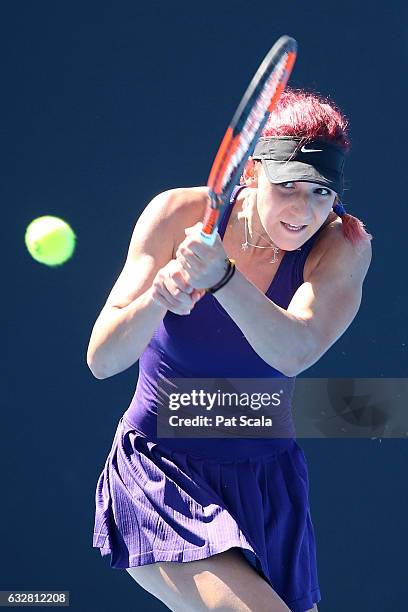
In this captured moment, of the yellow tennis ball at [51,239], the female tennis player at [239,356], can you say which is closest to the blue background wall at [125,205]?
the yellow tennis ball at [51,239]

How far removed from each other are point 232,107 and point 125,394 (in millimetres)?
1015

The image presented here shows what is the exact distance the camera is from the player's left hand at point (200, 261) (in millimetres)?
1941

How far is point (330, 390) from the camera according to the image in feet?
12.1

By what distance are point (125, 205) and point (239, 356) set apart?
142cm

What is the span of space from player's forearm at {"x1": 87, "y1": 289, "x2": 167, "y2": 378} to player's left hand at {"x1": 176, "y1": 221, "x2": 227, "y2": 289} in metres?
0.14

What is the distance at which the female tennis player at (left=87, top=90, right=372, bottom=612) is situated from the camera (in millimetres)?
2201

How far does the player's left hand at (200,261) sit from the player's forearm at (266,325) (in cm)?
5

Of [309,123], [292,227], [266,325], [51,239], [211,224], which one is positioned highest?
[51,239]

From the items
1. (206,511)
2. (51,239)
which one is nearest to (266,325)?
(206,511)

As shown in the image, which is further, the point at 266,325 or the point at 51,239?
the point at 51,239

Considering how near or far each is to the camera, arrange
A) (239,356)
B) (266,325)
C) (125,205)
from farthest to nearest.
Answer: (125,205)
(239,356)
(266,325)

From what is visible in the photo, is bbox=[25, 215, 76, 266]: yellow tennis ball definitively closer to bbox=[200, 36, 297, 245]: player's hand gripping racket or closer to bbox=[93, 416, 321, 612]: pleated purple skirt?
bbox=[93, 416, 321, 612]: pleated purple skirt

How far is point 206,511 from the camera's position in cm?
233

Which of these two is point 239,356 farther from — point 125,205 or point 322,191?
point 125,205
